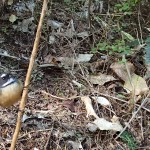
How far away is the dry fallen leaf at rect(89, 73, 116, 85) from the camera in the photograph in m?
3.57

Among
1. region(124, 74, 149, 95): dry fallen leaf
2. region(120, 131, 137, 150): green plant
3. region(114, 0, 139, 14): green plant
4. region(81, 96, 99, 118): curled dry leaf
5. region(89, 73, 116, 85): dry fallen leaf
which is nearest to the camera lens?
region(120, 131, 137, 150): green plant

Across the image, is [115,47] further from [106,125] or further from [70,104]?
[106,125]

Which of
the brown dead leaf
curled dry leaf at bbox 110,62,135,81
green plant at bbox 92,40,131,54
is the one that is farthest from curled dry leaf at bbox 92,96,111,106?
green plant at bbox 92,40,131,54

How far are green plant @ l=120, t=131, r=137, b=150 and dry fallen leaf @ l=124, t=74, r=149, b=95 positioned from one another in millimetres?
413

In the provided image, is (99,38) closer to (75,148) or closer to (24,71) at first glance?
(24,71)

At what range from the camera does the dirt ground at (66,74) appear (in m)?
3.09

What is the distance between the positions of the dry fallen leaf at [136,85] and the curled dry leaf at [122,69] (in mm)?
51

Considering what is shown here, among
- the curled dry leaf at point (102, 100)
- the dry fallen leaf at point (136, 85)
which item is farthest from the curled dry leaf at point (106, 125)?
the dry fallen leaf at point (136, 85)

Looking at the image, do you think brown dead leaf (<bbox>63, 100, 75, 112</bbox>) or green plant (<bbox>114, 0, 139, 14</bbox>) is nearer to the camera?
brown dead leaf (<bbox>63, 100, 75, 112</bbox>)

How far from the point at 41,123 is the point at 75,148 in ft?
1.04

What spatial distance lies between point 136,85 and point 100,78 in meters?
0.31

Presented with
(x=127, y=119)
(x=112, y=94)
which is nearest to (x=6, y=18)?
(x=112, y=94)

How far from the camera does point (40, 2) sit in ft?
14.1

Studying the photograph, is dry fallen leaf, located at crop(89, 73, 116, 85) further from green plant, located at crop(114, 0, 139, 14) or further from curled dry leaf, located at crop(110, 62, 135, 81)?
green plant, located at crop(114, 0, 139, 14)
